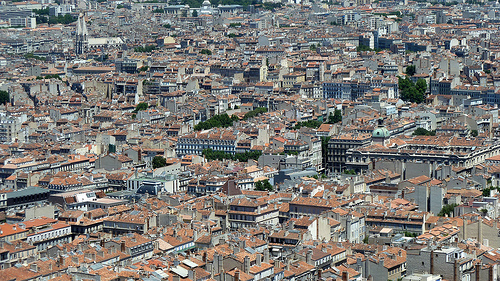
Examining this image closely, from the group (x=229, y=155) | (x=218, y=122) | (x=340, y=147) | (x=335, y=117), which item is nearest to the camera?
(x=340, y=147)

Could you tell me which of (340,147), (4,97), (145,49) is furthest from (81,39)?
(340,147)

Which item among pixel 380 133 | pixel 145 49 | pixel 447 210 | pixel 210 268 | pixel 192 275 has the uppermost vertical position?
pixel 192 275

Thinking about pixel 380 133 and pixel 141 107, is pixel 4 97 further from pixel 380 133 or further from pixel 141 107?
pixel 380 133

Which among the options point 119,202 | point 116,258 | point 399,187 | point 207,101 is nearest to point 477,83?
point 207,101

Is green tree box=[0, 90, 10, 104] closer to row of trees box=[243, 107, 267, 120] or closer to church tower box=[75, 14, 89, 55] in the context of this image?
row of trees box=[243, 107, 267, 120]

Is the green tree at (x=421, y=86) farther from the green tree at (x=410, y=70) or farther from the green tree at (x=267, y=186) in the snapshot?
the green tree at (x=267, y=186)

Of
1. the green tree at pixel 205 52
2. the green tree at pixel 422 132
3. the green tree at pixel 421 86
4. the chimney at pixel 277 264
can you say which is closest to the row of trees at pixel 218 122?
the green tree at pixel 422 132

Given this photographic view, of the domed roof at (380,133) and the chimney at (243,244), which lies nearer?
the chimney at (243,244)
